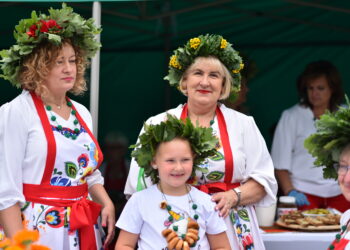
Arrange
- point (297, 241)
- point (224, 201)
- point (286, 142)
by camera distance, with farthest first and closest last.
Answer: point (286, 142)
point (297, 241)
point (224, 201)

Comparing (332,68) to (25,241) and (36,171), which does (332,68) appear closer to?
(36,171)

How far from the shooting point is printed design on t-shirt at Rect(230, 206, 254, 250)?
116 inches

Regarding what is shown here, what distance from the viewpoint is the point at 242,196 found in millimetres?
2959

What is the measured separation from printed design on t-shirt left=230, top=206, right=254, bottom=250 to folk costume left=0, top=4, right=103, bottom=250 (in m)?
0.67

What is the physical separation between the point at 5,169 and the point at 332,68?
274cm

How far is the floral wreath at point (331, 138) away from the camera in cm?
222

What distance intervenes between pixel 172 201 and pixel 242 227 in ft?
1.57

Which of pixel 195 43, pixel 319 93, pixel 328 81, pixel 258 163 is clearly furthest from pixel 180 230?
pixel 328 81

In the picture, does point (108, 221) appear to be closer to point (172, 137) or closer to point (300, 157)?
point (172, 137)

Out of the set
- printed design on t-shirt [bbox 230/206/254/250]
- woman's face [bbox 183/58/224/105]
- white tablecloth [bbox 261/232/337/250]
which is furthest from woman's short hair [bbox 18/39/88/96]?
white tablecloth [bbox 261/232/337/250]

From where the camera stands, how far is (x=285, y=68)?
6.19m

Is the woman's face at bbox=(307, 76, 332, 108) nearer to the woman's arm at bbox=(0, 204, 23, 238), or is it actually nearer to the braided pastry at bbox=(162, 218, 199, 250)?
the braided pastry at bbox=(162, 218, 199, 250)

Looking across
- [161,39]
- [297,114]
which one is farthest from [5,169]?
[161,39]

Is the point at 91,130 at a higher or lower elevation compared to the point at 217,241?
higher
